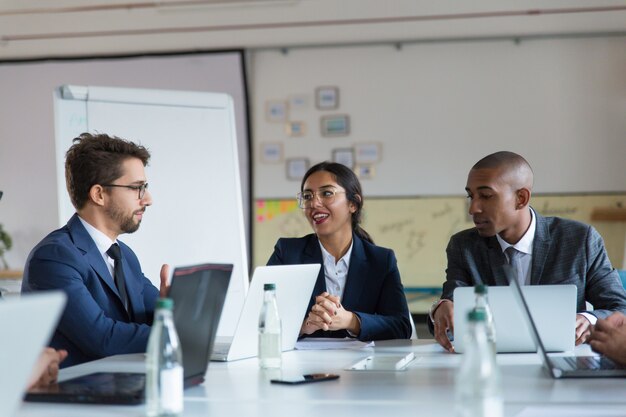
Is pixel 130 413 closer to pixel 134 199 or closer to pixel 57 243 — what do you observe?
pixel 57 243

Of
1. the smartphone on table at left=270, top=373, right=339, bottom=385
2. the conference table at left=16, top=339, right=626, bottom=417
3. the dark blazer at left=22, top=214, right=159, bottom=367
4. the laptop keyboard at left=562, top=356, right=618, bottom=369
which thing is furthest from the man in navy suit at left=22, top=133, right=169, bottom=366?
the laptop keyboard at left=562, top=356, right=618, bottom=369

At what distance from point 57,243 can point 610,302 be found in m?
1.95

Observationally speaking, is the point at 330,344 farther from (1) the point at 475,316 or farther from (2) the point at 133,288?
(1) the point at 475,316

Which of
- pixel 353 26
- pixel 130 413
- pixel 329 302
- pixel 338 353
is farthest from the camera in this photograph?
pixel 353 26

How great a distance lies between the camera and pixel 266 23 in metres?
5.84

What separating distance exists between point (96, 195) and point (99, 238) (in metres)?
0.16

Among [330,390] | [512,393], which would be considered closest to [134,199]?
[330,390]

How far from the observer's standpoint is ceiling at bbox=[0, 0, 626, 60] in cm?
552

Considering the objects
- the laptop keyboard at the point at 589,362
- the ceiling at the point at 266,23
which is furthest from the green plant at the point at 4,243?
the laptop keyboard at the point at 589,362

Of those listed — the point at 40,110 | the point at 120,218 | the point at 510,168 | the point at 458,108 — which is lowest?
the point at 120,218

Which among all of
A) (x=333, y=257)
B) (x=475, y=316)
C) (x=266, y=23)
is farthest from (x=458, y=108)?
(x=475, y=316)

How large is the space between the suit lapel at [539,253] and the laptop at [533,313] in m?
0.60

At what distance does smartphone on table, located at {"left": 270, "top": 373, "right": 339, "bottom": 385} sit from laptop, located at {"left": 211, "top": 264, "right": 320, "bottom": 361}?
36 cm

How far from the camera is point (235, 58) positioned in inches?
232
